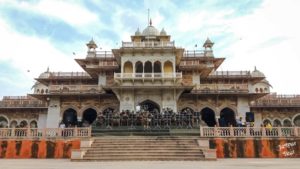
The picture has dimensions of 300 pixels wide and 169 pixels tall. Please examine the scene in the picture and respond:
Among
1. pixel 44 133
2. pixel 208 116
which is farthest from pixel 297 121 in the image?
pixel 44 133

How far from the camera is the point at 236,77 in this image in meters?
30.1

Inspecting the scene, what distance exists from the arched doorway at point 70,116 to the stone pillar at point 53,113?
80cm

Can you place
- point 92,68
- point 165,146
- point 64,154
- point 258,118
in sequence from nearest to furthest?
1. point 165,146
2. point 64,154
3. point 92,68
4. point 258,118

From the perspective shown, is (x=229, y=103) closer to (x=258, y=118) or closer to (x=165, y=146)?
(x=258, y=118)

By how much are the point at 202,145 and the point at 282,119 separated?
19.6 metres

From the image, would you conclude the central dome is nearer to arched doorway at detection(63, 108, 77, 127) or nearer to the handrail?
the handrail

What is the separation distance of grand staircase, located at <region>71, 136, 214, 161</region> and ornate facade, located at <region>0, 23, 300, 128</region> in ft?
26.9

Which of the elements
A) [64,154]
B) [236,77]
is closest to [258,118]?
[236,77]

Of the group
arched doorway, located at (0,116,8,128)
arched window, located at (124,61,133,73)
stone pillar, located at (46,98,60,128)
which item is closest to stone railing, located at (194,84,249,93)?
arched window, located at (124,61,133,73)

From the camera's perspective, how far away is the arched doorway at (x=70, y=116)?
28208 mm

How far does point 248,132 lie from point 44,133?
41.2ft

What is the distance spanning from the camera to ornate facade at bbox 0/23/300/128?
25.4m

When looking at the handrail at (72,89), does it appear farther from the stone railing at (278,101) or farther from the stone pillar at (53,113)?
the stone railing at (278,101)

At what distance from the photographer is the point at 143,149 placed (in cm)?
1465
